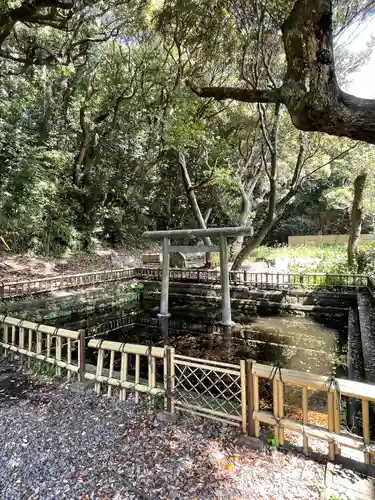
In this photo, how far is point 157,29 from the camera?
28.0 feet

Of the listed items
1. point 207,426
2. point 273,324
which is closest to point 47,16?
point 207,426

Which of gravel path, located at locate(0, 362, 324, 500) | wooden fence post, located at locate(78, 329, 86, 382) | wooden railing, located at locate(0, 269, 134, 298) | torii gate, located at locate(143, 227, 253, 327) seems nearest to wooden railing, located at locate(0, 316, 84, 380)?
wooden fence post, located at locate(78, 329, 86, 382)

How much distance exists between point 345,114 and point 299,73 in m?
0.73

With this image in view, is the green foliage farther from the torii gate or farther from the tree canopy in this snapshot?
the torii gate

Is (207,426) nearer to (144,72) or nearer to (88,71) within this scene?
(144,72)

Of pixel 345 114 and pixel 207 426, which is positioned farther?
pixel 207 426

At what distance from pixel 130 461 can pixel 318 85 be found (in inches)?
153

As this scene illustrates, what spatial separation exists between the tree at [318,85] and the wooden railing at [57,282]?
8905 mm

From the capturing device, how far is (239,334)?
8.28 metres

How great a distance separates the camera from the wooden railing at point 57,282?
9.25 metres

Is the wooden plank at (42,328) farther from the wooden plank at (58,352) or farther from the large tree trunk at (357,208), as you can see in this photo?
the large tree trunk at (357,208)

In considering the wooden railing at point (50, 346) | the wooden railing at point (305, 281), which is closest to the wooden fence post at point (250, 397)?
the wooden railing at point (50, 346)

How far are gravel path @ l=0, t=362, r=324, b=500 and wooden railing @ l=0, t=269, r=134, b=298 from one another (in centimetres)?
636

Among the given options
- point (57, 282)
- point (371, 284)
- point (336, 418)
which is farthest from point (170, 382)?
point (57, 282)
